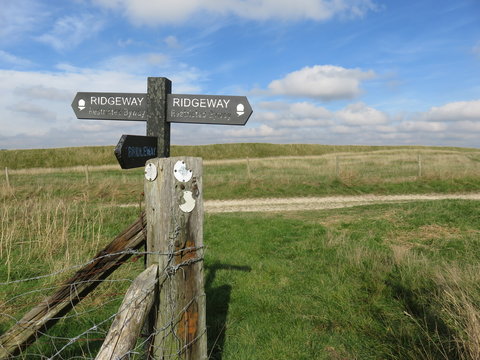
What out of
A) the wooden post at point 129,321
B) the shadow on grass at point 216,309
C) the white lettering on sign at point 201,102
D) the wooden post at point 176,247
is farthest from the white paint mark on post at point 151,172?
the shadow on grass at point 216,309

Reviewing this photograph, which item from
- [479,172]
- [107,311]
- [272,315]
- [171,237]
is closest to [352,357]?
[272,315]

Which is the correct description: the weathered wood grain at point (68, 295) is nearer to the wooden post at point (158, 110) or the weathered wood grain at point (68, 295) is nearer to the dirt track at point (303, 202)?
the wooden post at point (158, 110)

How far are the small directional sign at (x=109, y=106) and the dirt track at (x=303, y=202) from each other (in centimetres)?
834

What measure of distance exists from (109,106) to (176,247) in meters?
2.07

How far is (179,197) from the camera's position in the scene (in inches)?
78.4

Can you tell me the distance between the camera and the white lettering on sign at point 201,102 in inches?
129

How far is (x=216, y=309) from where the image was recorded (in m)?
3.90

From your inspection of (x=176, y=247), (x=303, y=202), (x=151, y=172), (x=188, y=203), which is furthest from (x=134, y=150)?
(x=303, y=202)

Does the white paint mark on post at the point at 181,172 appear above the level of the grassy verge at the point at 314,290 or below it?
above

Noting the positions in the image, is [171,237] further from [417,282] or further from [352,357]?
[417,282]

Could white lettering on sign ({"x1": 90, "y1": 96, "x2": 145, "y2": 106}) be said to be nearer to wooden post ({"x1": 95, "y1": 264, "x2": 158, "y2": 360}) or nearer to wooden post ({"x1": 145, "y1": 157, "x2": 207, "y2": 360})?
wooden post ({"x1": 145, "y1": 157, "x2": 207, "y2": 360})

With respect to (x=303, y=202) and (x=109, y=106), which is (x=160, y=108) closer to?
(x=109, y=106)

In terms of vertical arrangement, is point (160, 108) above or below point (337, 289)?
above

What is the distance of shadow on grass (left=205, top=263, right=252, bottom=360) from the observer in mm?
3172
